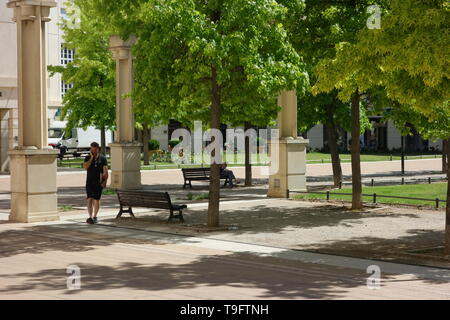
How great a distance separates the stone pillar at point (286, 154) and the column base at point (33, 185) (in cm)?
836

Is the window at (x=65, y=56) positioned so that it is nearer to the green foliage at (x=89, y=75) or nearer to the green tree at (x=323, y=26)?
the green foliage at (x=89, y=75)

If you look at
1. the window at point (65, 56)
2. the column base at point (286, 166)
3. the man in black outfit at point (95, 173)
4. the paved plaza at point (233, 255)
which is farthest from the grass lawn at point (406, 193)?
the window at point (65, 56)

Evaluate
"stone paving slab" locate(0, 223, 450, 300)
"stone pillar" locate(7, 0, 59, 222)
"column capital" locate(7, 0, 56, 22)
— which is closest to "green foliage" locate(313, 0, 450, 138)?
"stone paving slab" locate(0, 223, 450, 300)

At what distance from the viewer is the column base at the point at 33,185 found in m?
17.9

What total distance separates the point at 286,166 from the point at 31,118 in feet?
30.2

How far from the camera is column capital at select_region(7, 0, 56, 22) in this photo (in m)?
17.9

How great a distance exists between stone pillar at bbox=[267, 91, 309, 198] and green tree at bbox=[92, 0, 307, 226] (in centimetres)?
657

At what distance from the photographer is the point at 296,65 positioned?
16.7 m

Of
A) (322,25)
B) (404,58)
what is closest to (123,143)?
(322,25)

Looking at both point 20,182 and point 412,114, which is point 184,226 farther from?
point 412,114

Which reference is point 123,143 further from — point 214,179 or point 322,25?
point 214,179

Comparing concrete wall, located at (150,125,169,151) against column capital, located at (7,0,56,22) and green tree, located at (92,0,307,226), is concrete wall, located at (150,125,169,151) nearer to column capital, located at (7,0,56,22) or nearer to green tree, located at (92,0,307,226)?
column capital, located at (7,0,56,22)

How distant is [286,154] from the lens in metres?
24.0

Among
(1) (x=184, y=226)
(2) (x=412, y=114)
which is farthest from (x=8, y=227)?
(2) (x=412, y=114)
